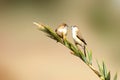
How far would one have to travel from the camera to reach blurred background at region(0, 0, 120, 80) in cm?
265

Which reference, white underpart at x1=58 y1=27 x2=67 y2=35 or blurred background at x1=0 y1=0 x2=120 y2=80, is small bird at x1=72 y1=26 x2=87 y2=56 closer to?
white underpart at x1=58 y1=27 x2=67 y2=35

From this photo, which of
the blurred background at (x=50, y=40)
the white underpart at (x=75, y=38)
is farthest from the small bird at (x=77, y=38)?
the blurred background at (x=50, y=40)

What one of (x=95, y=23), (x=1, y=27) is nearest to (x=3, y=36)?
(x=1, y=27)

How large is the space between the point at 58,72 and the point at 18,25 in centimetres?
69

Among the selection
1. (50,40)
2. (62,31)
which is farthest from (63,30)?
(50,40)

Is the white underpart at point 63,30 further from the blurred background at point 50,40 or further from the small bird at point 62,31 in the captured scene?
the blurred background at point 50,40

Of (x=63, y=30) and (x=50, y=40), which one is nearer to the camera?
(x=63, y=30)

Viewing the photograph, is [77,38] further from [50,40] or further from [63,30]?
[50,40]

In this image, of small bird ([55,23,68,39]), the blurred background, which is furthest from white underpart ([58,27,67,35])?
the blurred background

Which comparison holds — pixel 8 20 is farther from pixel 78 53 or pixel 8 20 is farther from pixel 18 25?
pixel 78 53

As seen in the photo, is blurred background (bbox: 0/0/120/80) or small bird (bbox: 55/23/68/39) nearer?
small bird (bbox: 55/23/68/39)

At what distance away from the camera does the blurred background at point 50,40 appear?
8.68 ft

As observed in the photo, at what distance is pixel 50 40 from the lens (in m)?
2.95

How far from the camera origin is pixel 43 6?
3.19 m
